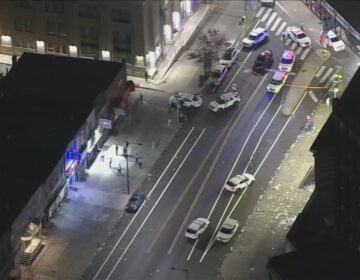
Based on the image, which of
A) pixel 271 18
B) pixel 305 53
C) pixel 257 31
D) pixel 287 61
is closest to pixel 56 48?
pixel 257 31

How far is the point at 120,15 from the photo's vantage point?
429 ft

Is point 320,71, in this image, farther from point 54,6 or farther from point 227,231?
point 227,231

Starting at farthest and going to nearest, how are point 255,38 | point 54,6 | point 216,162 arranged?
1. point 255,38
2. point 54,6
3. point 216,162

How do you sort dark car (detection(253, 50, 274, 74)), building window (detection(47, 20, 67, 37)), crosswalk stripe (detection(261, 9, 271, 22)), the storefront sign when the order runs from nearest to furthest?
the storefront sign < building window (detection(47, 20, 67, 37)) < dark car (detection(253, 50, 274, 74)) < crosswalk stripe (detection(261, 9, 271, 22))

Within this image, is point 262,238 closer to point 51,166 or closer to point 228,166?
point 228,166

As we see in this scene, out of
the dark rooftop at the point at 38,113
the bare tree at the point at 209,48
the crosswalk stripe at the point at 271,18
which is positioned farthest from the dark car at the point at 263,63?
the dark rooftop at the point at 38,113

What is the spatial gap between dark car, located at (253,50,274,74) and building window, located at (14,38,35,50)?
32.2 metres

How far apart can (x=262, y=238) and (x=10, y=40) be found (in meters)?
54.3

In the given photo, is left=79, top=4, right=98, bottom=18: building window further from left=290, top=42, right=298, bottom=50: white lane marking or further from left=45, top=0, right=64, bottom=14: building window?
left=290, top=42, right=298, bottom=50: white lane marking

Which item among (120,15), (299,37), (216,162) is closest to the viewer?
(216,162)

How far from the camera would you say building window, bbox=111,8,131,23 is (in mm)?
130250

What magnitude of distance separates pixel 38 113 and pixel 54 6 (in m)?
24.4

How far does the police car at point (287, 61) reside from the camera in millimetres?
134750

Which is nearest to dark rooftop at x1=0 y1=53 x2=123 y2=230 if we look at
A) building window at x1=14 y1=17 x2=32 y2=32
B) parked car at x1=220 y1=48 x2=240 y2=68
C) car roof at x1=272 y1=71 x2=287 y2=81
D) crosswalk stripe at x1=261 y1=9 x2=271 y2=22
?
building window at x1=14 y1=17 x2=32 y2=32
